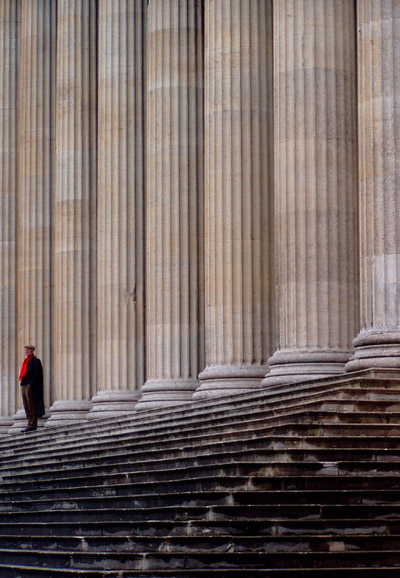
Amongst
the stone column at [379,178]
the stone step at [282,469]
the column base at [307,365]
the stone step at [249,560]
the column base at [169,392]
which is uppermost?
the stone column at [379,178]

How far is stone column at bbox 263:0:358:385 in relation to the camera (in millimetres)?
48688

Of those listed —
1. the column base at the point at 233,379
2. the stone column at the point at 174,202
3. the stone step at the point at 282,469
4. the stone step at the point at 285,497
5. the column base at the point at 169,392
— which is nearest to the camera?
the stone step at the point at 285,497

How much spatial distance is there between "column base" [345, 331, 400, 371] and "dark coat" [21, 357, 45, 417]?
87.5 ft

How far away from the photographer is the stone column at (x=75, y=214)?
69.6m

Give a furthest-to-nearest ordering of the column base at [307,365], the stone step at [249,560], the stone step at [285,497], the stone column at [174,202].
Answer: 1. the stone column at [174,202]
2. the column base at [307,365]
3. the stone step at [285,497]
4. the stone step at [249,560]

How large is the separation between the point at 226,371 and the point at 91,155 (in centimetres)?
1970

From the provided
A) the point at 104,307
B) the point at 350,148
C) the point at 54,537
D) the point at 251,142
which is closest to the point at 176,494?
the point at 54,537

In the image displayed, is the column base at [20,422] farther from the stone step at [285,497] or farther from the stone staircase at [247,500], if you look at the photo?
the stone step at [285,497]

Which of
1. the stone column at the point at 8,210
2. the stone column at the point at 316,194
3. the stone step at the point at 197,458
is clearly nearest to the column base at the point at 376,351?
the stone column at the point at 316,194

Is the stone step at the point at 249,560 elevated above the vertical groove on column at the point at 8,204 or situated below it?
below

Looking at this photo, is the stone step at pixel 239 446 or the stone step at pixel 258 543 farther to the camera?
the stone step at pixel 239 446

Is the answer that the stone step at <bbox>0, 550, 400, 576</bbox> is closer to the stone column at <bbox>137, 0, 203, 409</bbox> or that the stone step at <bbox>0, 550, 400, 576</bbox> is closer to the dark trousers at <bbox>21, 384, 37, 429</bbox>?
the stone column at <bbox>137, 0, 203, 409</bbox>

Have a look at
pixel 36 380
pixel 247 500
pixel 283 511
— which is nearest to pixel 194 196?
pixel 36 380

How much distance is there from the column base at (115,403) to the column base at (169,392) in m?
3.58
